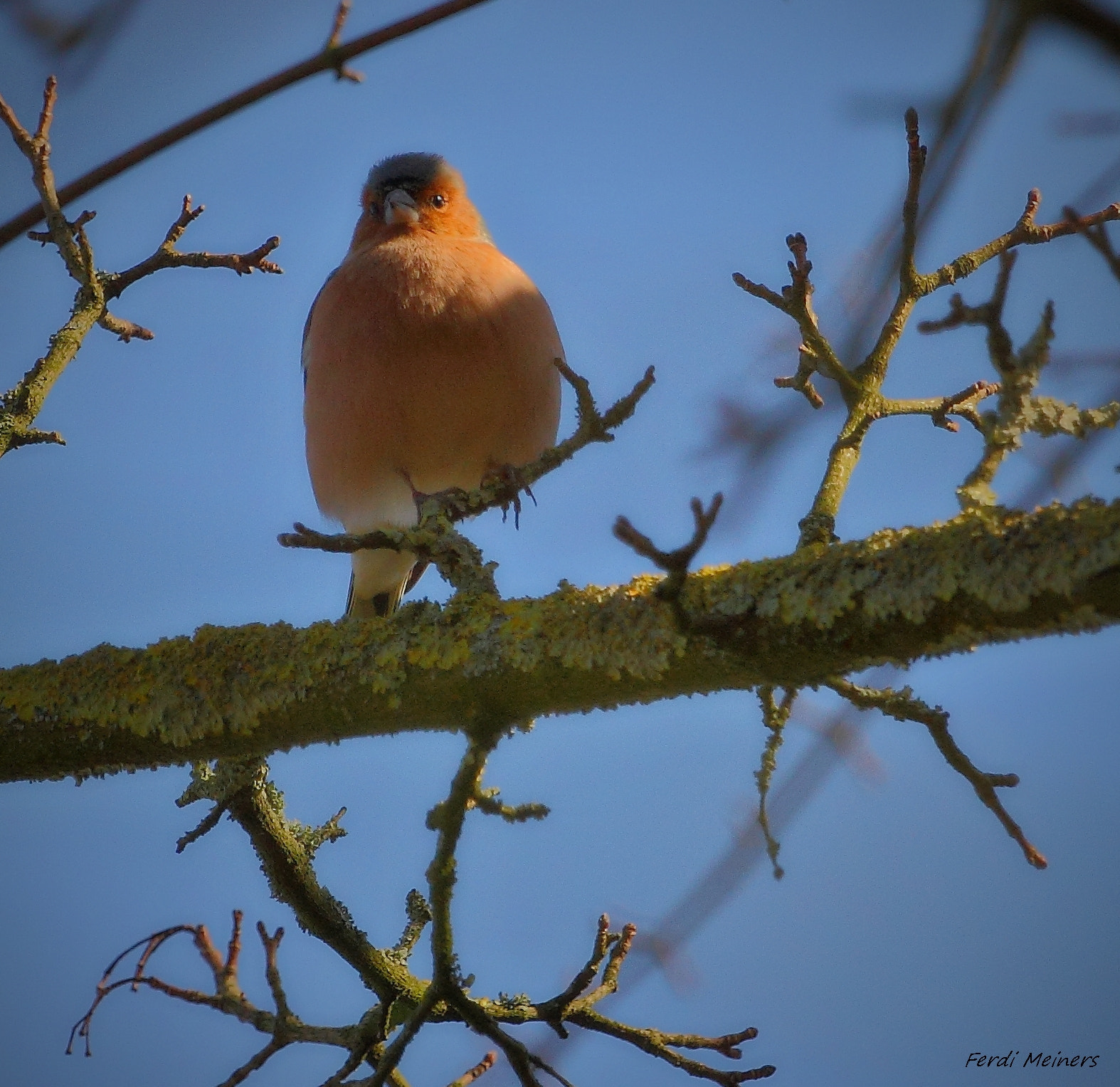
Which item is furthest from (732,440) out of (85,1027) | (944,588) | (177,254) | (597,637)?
(85,1027)

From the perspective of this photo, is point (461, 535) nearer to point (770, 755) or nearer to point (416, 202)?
point (770, 755)

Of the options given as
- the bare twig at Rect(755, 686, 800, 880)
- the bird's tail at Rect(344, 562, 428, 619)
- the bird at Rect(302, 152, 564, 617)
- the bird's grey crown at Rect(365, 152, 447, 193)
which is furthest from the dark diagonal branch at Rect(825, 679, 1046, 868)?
the bird's grey crown at Rect(365, 152, 447, 193)

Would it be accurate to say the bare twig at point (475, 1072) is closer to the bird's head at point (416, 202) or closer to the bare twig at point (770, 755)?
the bare twig at point (770, 755)

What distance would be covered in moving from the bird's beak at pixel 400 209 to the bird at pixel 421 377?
216 mm

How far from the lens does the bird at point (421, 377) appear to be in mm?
3848

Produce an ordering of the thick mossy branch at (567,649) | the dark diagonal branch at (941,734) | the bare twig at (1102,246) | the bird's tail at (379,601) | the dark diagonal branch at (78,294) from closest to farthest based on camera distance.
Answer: the bare twig at (1102,246) < the thick mossy branch at (567,649) < the dark diagonal branch at (941,734) < the dark diagonal branch at (78,294) < the bird's tail at (379,601)

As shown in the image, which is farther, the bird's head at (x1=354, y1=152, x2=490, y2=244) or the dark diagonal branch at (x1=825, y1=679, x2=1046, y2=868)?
the bird's head at (x1=354, y1=152, x2=490, y2=244)

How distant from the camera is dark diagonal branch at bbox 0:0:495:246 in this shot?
153 cm

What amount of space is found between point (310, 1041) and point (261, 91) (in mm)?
2212

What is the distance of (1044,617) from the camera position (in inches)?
68.9

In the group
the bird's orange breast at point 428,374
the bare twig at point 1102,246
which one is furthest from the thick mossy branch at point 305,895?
the bare twig at point 1102,246

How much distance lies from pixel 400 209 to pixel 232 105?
3.17 metres

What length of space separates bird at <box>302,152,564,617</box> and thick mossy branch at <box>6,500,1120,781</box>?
1.31m

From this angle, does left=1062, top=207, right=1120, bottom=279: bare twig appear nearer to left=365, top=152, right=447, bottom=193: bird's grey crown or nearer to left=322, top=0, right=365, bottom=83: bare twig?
left=322, top=0, right=365, bottom=83: bare twig
